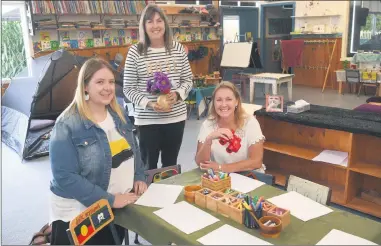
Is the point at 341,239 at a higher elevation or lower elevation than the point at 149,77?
lower

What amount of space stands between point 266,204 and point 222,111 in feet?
2.64

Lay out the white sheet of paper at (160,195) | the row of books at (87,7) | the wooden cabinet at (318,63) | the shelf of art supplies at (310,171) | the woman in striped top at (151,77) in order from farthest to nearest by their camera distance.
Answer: the wooden cabinet at (318,63)
the row of books at (87,7)
the shelf of art supplies at (310,171)
the woman in striped top at (151,77)
the white sheet of paper at (160,195)

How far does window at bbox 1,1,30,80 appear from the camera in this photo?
5766mm

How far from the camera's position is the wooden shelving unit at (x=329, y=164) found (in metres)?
2.77

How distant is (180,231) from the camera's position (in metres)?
1.42

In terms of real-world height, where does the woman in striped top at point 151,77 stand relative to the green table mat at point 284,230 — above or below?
above

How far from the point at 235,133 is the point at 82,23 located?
4.69 meters

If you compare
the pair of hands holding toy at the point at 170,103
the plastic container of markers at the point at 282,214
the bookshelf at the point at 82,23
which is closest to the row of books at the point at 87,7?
the bookshelf at the point at 82,23

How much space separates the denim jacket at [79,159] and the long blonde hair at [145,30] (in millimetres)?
863

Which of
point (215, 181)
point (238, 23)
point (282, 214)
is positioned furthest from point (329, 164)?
point (238, 23)

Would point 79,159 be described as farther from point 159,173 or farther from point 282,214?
point 282,214

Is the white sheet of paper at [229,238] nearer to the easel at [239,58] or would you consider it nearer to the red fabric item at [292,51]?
the easel at [239,58]

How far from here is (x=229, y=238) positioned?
136cm

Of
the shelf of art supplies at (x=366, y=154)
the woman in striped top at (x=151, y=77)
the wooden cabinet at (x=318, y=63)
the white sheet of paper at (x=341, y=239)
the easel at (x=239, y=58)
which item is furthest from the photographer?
the wooden cabinet at (x=318, y=63)
